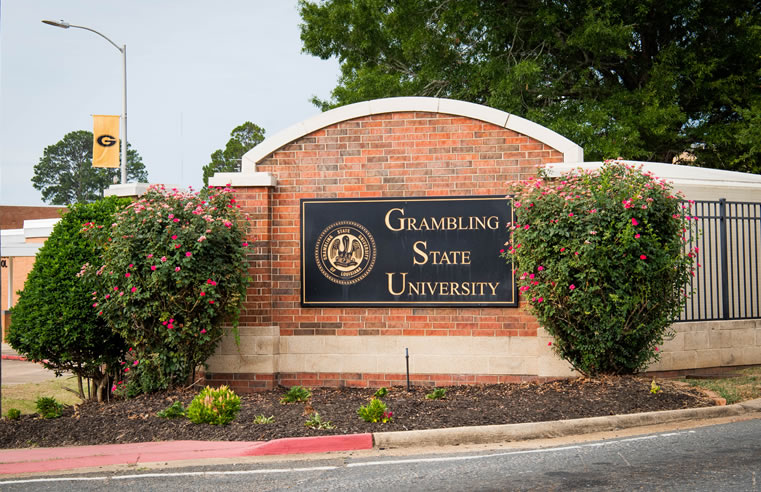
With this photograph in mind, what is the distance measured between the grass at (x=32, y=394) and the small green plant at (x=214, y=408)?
4.65 meters

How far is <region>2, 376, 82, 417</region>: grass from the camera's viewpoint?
40.2ft

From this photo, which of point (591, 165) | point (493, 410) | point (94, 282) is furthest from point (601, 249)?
point (94, 282)

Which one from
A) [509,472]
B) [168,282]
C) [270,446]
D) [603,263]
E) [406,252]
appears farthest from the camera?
[406,252]

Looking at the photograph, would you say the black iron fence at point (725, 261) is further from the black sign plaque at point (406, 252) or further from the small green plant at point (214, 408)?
the small green plant at point (214, 408)

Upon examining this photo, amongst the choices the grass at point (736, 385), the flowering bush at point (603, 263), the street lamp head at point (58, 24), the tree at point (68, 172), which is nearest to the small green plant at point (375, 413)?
the flowering bush at point (603, 263)

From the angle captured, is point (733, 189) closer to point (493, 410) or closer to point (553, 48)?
point (493, 410)

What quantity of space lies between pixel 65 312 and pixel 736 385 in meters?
8.93

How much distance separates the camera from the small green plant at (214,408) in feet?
26.4

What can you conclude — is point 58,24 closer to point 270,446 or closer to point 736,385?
point 270,446

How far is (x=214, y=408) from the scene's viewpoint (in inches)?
319

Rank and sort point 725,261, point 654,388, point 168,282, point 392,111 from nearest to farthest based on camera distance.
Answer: point 654,388 < point 168,282 < point 392,111 < point 725,261

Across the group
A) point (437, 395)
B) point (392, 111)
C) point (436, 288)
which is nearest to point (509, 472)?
point (437, 395)

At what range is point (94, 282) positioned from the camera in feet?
32.1

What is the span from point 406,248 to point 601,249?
2.81 meters
